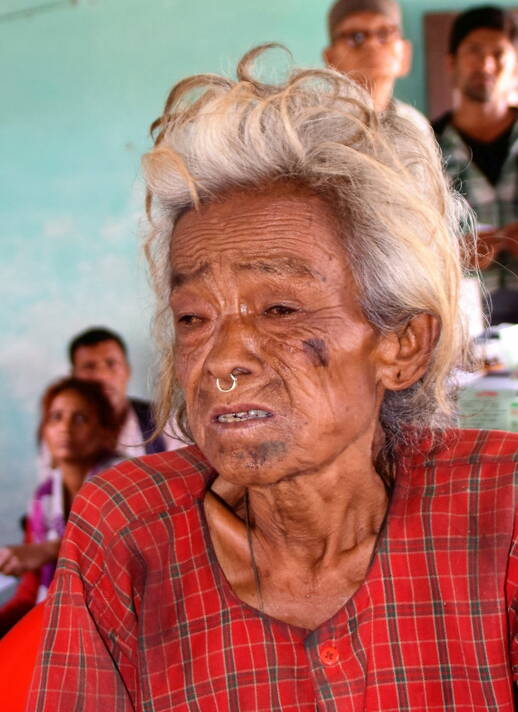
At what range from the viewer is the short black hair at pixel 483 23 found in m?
3.13

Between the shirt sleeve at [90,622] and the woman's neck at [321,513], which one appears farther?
the woman's neck at [321,513]

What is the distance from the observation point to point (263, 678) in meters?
1.34

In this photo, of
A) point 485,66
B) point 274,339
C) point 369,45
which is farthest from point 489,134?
point 274,339

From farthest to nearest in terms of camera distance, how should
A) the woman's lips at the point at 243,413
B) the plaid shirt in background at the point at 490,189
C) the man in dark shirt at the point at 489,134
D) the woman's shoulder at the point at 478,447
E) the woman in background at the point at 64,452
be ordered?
the woman in background at the point at 64,452 < the plaid shirt in background at the point at 490,189 < the man in dark shirt at the point at 489,134 < the woman's shoulder at the point at 478,447 < the woman's lips at the point at 243,413

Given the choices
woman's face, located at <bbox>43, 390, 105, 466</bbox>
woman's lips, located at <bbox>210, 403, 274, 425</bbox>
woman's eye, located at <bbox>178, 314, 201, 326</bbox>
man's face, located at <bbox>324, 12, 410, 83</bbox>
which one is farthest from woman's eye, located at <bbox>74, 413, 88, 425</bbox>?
woman's lips, located at <bbox>210, 403, 274, 425</bbox>

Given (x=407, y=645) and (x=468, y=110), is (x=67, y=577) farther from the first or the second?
(x=468, y=110)

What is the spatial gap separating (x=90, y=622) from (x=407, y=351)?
703 millimetres

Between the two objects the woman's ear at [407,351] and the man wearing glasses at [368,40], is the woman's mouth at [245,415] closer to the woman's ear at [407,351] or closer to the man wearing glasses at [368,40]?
the woman's ear at [407,351]

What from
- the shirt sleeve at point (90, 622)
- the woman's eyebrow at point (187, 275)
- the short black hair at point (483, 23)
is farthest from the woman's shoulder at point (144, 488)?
the short black hair at point (483, 23)

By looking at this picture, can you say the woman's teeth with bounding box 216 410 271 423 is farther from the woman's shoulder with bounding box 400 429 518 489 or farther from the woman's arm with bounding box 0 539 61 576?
the woman's arm with bounding box 0 539 61 576

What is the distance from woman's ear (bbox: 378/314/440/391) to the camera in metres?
1.41

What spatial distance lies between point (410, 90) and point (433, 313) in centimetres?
215

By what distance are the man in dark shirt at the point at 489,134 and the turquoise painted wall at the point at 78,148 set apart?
241 mm

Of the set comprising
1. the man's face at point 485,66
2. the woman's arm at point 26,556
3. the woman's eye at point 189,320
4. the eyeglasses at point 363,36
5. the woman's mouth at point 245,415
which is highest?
the eyeglasses at point 363,36
